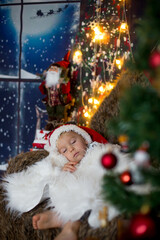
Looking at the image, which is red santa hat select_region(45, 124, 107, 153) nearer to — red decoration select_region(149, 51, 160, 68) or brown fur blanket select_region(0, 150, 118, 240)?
brown fur blanket select_region(0, 150, 118, 240)

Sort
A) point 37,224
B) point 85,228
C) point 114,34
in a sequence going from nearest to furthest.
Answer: point 85,228 → point 37,224 → point 114,34

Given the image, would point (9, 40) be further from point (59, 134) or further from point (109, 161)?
point (109, 161)

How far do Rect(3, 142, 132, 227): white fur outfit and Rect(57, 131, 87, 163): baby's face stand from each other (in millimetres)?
54

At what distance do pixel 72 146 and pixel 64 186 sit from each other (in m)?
0.42

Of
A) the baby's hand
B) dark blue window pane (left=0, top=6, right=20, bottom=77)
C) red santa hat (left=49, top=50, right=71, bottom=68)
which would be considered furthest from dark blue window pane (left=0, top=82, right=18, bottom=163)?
the baby's hand

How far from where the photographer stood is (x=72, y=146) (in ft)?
5.46

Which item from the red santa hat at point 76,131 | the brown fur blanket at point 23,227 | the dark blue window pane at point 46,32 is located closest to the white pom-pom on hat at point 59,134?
the red santa hat at point 76,131

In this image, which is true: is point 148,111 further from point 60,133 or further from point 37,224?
point 60,133

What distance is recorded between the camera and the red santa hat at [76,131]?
1.76 meters

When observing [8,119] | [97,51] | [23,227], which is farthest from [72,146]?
[8,119]

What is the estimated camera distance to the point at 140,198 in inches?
27.5

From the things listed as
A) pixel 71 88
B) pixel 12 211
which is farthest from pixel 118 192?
pixel 71 88

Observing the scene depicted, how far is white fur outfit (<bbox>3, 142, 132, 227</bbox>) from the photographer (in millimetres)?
1153

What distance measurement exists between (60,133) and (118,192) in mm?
1098
